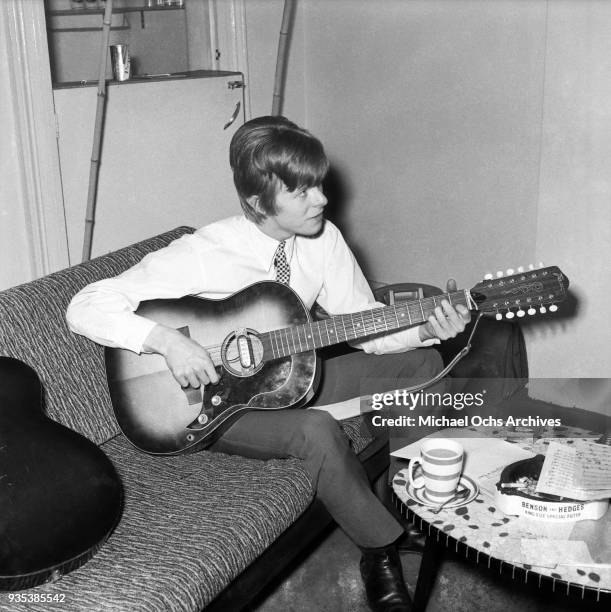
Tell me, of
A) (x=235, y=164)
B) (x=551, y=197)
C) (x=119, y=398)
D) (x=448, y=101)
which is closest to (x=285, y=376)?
(x=119, y=398)

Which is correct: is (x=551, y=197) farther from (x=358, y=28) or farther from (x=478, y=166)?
(x=358, y=28)

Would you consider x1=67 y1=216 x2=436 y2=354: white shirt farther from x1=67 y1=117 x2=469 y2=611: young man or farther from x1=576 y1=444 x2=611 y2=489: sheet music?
x1=576 y1=444 x2=611 y2=489: sheet music

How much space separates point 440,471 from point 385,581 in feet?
1.27

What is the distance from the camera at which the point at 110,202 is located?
294 centimetres

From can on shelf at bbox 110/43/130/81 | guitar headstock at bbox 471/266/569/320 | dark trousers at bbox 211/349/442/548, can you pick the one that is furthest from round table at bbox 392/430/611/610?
can on shelf at bbox 110/43/130/81

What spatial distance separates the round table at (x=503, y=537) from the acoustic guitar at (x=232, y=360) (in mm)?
361

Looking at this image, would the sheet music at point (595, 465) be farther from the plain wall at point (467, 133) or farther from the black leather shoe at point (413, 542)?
the plain wall at point (467, 133)

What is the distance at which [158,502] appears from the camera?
1695 millimetres

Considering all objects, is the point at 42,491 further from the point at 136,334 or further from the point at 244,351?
the point at 244,351

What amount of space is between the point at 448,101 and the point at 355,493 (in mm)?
1724

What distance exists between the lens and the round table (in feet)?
4.47

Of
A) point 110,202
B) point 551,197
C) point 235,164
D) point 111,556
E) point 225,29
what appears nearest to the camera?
point 111,556

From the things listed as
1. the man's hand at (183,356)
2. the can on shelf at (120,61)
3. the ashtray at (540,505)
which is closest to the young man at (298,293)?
the man's hand at (183,356)

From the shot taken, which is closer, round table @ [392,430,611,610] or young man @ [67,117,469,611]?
round table @ [392,430,611,610]
